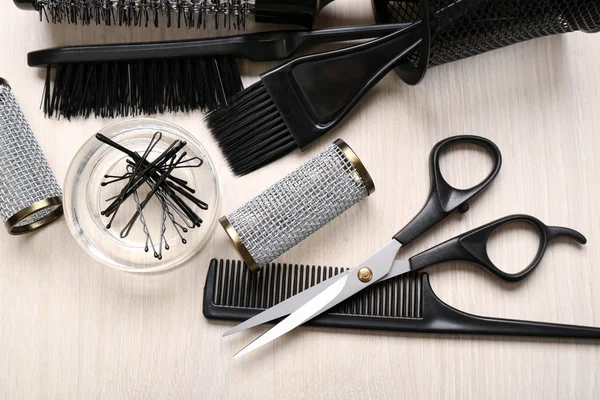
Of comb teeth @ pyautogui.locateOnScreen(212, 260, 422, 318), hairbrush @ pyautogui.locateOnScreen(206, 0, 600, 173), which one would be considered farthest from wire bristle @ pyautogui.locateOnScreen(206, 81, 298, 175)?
comb teeth @ pyautogui.locateOnScreen(212, 260, 422, 318)

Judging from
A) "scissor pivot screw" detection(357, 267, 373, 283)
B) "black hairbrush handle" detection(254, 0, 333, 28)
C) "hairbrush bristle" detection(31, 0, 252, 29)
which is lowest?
"scissor pivot screw" detection(357, 267, 373, 283)

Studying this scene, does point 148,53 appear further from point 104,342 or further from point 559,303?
point 559,303

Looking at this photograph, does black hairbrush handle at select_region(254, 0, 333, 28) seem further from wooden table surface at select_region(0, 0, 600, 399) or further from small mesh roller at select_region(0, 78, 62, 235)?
small mesh roller at select_region(0, 78, 62, 235)

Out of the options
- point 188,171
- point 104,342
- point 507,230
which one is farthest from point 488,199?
point 104,342

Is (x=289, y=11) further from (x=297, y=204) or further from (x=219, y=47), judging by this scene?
(x=297, y=204)

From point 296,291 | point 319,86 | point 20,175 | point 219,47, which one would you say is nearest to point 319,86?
point 319,86

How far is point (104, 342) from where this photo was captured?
69 cm

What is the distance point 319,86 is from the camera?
0.69m

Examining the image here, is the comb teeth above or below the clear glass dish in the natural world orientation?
below

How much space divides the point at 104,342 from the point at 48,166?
196 millimetres

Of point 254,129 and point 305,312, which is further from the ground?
point 254,129

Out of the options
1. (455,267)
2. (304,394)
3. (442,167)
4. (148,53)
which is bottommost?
(304,394)

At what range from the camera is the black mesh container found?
2.03 feet

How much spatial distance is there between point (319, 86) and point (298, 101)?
0.03 meters
